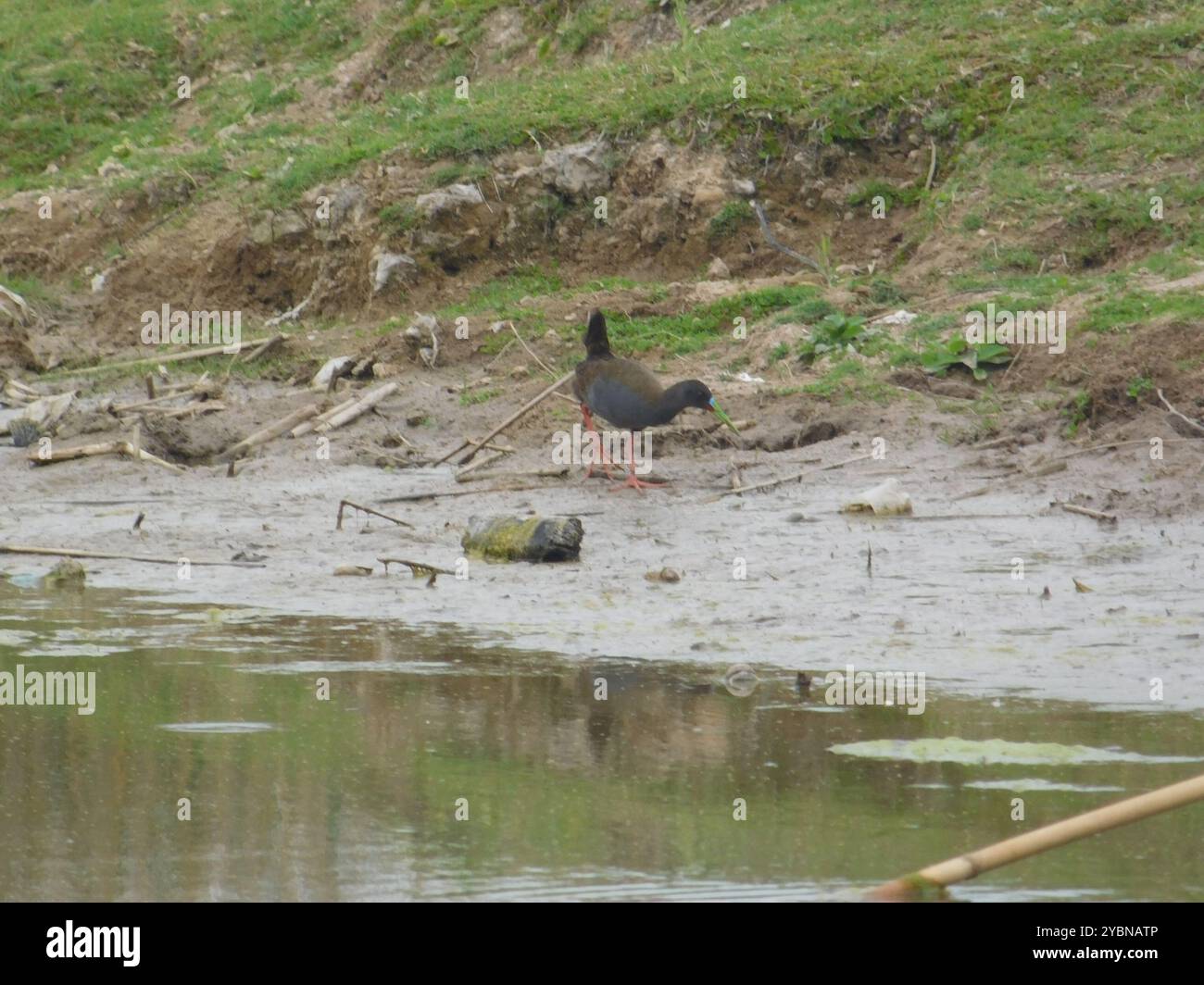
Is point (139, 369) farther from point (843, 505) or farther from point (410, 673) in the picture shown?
point (410, 673)

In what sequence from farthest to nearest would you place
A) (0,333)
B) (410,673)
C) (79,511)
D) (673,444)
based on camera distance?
(0,333)
(673,444)
(79,511)
(410,673)

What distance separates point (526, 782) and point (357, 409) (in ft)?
23.8

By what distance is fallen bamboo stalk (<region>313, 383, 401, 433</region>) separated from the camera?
12.2 metres

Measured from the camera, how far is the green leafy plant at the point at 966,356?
1141cm

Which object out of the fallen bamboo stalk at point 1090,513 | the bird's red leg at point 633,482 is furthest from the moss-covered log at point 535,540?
the fallen bamboo stalk at point 1090,513

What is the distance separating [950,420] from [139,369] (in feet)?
22.8

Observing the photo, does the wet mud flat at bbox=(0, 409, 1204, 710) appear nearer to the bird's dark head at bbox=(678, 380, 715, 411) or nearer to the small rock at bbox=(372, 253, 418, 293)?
the bird's dark head at bbox=(678, 380, 715, 411)

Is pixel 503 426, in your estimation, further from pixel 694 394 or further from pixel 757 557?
pixel 757 557

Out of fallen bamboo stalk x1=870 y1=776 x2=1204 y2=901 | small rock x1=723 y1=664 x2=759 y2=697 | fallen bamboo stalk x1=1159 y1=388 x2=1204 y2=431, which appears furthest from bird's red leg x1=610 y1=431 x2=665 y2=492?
fallen bamboo stalk x1=870 y1=776 x2=1204 y2=901

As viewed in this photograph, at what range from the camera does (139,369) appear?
14719 mm

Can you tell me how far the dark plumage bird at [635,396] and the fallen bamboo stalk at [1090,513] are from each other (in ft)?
7.71

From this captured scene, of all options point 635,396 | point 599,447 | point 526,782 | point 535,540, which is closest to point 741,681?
point 526,782

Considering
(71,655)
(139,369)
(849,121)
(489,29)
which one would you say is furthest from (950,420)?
(489,29)

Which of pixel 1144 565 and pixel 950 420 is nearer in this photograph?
pixel 1144 565
